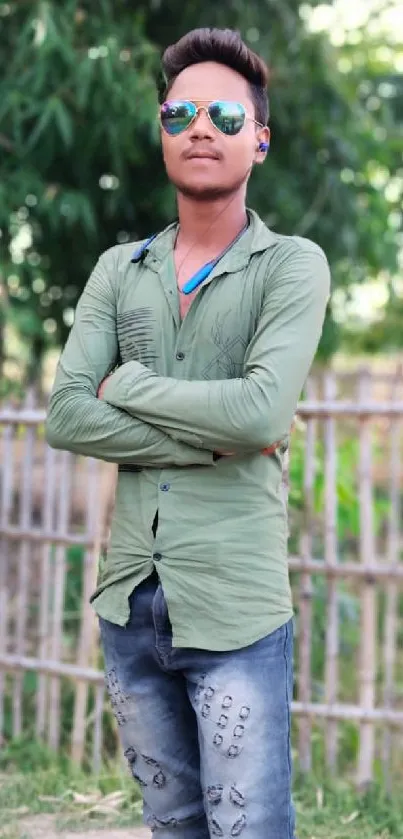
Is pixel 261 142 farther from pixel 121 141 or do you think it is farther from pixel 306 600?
pixel 121 141

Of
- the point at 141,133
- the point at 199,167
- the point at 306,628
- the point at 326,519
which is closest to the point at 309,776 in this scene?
the point at 306,628

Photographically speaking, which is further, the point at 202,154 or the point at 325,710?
the point at 325,710

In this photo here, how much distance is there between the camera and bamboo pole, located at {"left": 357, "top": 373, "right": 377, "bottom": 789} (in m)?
3.89

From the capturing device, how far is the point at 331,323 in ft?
19.8

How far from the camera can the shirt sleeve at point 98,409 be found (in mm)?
2041

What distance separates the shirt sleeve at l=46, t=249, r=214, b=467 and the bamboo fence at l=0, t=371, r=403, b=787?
1830 millimetres

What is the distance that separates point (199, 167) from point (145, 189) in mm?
3847

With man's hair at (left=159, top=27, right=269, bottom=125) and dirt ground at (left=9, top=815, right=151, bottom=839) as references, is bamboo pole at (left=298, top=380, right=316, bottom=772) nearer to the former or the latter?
dirt ground at (left=9, top=815, right=151, bottom=839)

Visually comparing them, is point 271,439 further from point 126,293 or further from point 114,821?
point 114,821

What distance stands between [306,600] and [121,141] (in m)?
2.41

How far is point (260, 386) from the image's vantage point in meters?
1.95

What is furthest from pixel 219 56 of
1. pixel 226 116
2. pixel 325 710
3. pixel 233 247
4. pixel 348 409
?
pixel 325 710

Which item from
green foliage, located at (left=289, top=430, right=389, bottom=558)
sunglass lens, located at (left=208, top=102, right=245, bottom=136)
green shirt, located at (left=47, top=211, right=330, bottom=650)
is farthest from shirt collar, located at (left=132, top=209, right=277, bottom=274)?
green foliage, located at (left=289, top=430, right=389, bottom=558)

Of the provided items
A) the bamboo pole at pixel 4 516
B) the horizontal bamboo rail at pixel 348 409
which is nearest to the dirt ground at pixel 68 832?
the bamboo pole at pixel 4 516
